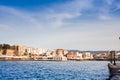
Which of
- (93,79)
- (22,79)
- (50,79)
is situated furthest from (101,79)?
(22,79)

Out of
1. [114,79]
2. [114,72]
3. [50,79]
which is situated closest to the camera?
[114,79]

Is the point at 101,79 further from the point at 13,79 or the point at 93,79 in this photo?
the point at 13,79

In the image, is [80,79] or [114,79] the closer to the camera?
[114,79]

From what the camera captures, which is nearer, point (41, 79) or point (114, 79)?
point (114, 79)

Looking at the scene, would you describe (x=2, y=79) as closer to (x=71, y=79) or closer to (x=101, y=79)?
(x=71, y=79)

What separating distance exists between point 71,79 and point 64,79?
4.36 ft

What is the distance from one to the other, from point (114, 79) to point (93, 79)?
53.4 feet

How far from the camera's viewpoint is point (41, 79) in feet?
198

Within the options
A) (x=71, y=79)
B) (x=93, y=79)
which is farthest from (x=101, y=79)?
(x=71, y=79)

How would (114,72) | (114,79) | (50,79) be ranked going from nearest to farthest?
(114,79) → (114,72) → (50,79)

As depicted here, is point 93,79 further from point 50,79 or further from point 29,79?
point 29,79

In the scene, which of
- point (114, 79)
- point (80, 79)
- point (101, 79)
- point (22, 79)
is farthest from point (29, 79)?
point (114, 79)

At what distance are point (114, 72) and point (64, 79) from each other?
32.2ft

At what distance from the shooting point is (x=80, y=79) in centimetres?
6062
